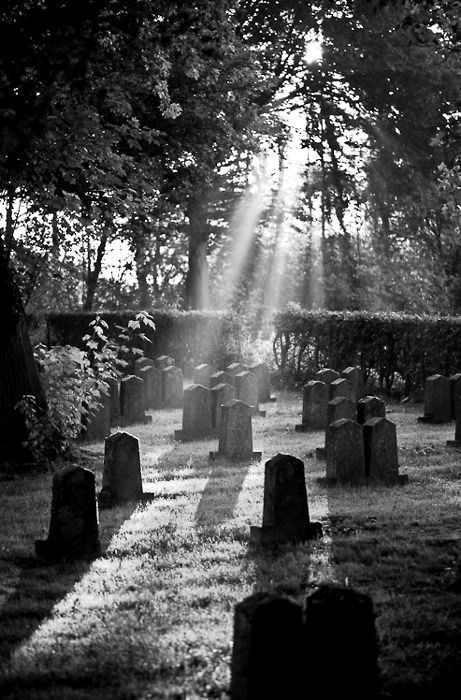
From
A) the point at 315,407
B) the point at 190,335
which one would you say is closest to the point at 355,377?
the point at 315,407

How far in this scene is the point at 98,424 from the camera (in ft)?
48.0

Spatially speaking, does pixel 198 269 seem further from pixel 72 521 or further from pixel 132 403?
pixel 72 521

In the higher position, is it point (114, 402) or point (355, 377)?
point (355, 377)

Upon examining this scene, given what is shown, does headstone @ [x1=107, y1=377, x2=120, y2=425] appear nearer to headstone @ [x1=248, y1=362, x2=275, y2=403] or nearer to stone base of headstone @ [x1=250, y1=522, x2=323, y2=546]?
headstone @ [x1=248, y1=362, x2=275, y2=403]

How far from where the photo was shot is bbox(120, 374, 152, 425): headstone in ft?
56.1

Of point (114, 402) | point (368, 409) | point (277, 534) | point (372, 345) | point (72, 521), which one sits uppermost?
point (372, 345)

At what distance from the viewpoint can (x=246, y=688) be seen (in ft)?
13.0

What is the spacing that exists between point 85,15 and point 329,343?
45.9 feet

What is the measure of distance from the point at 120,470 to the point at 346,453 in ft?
8.09

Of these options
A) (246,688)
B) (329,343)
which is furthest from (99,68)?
(329,343)

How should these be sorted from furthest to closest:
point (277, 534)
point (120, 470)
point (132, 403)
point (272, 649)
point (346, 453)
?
1. point (132, 403)
2. point (346, 453)
3. point (120, 470)
4. point (277, 534)
5. point (272, 649)

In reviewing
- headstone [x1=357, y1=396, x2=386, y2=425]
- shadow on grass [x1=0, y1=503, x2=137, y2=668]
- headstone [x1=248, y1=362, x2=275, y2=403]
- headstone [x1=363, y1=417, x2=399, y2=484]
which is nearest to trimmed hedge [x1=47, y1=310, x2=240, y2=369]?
headstone [x1=248, y1=362, x2=275, y2=403]

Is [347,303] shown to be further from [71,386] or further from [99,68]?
[99,68]

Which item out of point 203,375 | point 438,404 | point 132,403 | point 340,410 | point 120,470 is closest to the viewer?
point 120,470
